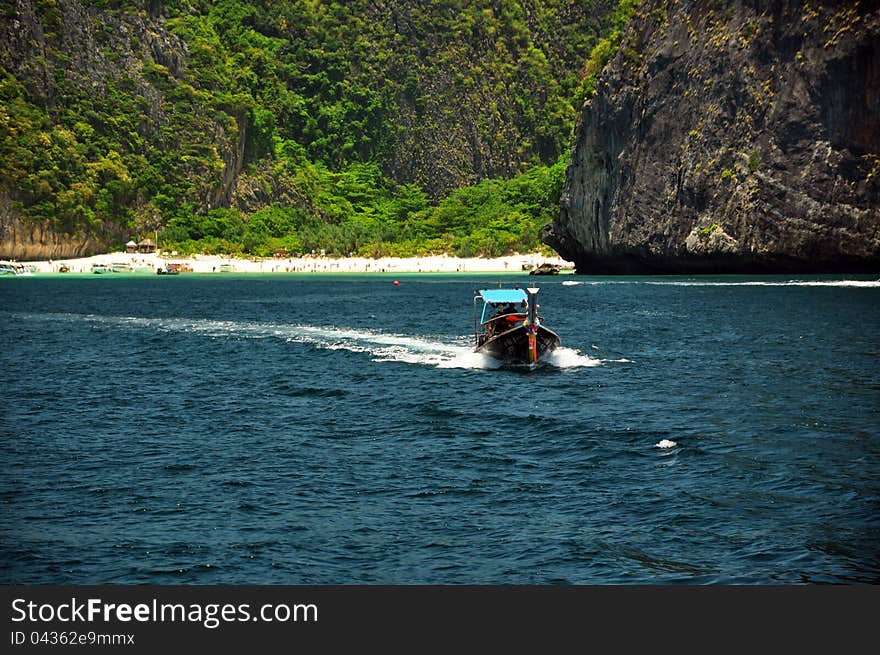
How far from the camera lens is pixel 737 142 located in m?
141

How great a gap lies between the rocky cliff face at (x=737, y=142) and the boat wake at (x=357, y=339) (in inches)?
2802

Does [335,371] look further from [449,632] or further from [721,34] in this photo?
[721,34]

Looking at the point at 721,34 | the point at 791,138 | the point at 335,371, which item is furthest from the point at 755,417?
the point at 721,34

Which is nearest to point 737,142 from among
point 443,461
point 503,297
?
point 503,297

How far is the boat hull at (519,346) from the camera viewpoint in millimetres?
60875

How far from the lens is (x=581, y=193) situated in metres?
173

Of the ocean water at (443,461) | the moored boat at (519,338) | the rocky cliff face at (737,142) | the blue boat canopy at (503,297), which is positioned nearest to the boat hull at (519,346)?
the moored boat at (519,338)

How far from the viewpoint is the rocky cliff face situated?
128m

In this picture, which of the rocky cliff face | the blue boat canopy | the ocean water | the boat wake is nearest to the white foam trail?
the boat wake

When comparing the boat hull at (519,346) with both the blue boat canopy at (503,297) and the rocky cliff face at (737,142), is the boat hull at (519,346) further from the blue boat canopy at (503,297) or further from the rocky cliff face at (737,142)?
the rocky cliff face at (737,142)

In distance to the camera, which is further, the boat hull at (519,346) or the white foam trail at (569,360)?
the white foam trail at (569,360)

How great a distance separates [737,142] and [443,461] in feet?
377

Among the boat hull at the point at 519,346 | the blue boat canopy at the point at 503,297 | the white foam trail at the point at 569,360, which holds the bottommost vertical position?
the white foam trail at the point at 569,360

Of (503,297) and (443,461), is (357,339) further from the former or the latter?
(443,461)
